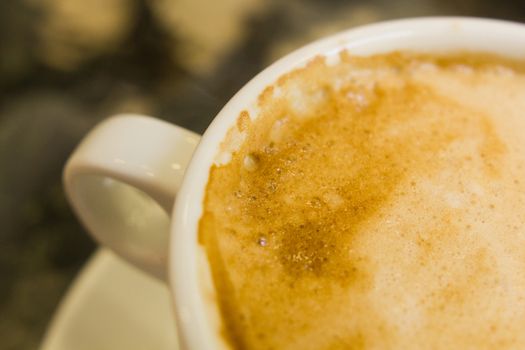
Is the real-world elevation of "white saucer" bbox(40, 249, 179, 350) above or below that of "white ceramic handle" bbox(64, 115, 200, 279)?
below

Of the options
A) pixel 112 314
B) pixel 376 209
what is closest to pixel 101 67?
pixel 112 314

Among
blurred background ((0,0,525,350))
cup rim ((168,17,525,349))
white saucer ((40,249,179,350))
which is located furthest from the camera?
blurred background ((0,0,525,350))

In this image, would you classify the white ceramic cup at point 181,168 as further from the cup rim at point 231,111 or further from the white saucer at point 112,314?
the white saucer at point 112,314

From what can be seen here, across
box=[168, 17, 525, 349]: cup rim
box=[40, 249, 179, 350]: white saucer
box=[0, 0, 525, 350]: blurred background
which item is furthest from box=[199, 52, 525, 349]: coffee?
box=[0, 0, 525, 350]: blurred background

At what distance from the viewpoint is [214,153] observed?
0.54 meters

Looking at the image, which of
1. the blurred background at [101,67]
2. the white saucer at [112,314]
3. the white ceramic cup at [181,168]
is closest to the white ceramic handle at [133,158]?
the white ceramic cup at [181,168]

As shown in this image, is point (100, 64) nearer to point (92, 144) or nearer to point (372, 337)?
point (92, 144)

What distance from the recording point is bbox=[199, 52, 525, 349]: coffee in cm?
50

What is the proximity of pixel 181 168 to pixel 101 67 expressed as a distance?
0.88m

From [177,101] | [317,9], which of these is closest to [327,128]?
[177,101]

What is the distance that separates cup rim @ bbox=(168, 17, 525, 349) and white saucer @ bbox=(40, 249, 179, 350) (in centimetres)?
41

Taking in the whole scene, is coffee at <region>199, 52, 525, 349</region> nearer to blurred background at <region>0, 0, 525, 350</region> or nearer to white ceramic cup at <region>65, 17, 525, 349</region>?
white ceramic cup at <region>65, 17, 525, 349</region>

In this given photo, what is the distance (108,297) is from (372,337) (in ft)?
1.81

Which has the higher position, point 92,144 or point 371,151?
point 371,151
